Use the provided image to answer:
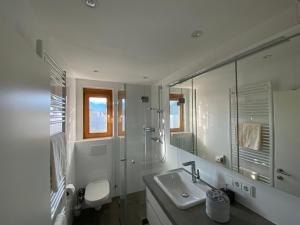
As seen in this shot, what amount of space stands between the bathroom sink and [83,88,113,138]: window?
1.73 meters

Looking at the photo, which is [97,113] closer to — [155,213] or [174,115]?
[174,115]

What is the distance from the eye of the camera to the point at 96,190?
2.31 meters

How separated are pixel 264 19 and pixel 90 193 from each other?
2.96 metres

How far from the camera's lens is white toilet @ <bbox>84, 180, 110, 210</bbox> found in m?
2.07

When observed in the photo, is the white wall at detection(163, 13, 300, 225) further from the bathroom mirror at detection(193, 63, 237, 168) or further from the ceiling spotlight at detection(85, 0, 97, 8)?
the ceiling spotlight at detection(85, 0, 97, 8)

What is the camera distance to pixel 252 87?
1143 millimetres

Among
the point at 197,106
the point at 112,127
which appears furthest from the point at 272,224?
the point at 112,127

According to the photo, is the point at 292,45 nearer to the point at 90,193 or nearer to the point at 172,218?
the point at 172,218

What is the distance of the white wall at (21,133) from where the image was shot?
1.65 ft

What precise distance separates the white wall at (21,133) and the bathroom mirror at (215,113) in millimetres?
1501

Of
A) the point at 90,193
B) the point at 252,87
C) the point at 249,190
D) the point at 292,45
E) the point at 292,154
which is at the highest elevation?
the point at 292,45

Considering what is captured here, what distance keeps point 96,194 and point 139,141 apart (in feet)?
3.58

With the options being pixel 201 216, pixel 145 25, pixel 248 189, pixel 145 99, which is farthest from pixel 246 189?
pixel 145 99

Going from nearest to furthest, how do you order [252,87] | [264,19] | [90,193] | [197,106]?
[264,19] → [252,87] → [197,106] → [90,193]
